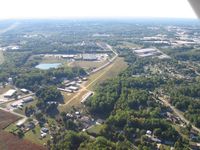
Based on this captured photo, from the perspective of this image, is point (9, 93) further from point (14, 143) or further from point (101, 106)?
point (14, 143)

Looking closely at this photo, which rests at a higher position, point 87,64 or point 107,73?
point 107,73

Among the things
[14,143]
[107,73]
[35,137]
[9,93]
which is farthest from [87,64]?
[14,143]

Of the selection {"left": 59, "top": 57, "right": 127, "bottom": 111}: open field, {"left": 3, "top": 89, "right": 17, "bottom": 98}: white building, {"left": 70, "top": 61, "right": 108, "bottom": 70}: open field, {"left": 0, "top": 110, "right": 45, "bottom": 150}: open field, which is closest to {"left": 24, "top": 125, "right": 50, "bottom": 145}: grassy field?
{"left": 0, "top": 110, "right": 45, "bottom": 150}: open field

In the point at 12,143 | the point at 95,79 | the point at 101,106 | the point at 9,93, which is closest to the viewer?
the point at 12,143

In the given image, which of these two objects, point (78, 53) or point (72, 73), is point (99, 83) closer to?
point (72, 73)

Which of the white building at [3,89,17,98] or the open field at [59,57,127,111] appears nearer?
the open field at [59,57,127,111]

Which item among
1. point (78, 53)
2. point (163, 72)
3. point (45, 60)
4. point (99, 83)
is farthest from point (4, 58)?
point (163, 72)

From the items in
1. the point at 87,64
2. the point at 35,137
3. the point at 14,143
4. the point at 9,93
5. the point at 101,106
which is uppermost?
the point at 101,106

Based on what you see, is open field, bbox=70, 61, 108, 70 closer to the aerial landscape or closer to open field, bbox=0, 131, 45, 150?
the aerial landscape

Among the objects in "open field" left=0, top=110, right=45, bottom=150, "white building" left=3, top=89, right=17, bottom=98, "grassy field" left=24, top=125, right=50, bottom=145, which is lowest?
"white building" left=3, top=89, right=17, bottom=98
